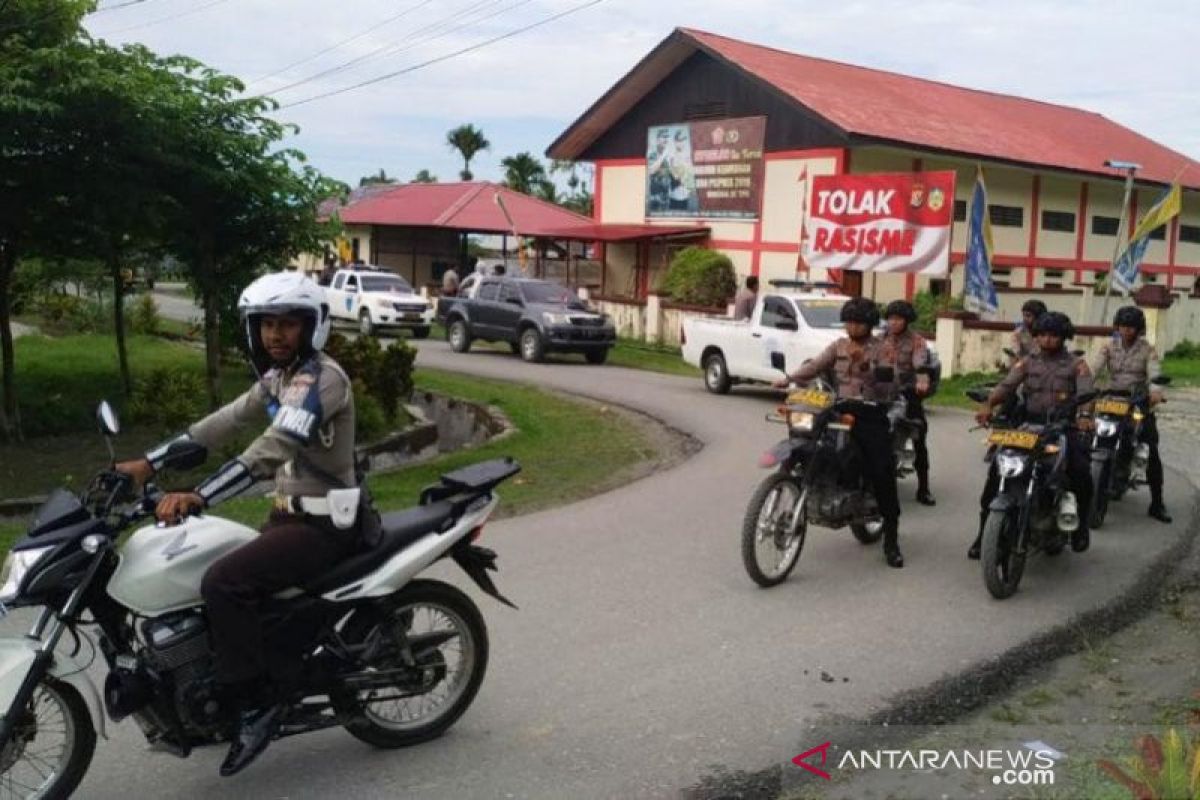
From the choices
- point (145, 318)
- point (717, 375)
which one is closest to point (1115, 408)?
point (717, 375)

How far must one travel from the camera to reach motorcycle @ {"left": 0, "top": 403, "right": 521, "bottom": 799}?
3.90m

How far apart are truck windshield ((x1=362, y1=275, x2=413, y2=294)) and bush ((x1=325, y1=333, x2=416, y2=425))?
15716mm

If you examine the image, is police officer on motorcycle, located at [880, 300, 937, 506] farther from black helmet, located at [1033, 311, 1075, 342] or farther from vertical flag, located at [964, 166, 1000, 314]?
vertical flag, located at [964, 166, 1000, 314]

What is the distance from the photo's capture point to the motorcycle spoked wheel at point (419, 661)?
181 inches

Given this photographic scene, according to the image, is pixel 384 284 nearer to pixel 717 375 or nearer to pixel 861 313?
pixel 717 375

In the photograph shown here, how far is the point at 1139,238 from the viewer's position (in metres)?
20.0

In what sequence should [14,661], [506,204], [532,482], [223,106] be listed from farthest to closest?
[506,204] → [223,106] → [532,482] → [14,661]

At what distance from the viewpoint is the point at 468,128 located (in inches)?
2881

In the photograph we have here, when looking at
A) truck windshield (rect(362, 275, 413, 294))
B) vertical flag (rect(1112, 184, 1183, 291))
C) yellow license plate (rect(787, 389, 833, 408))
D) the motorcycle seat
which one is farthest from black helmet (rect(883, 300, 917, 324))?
truck windshield (rect(362, 275, 413, 294))

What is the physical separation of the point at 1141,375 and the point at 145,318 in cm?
2214

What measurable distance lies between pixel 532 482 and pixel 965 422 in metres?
7.25

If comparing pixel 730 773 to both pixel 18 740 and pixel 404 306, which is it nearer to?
pixel 18 740

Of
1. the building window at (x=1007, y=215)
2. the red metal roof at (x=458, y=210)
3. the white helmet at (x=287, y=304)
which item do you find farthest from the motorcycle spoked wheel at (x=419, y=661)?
the red metal roof at (x=458, y=210)

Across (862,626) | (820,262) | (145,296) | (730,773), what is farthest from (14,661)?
(145,296)
